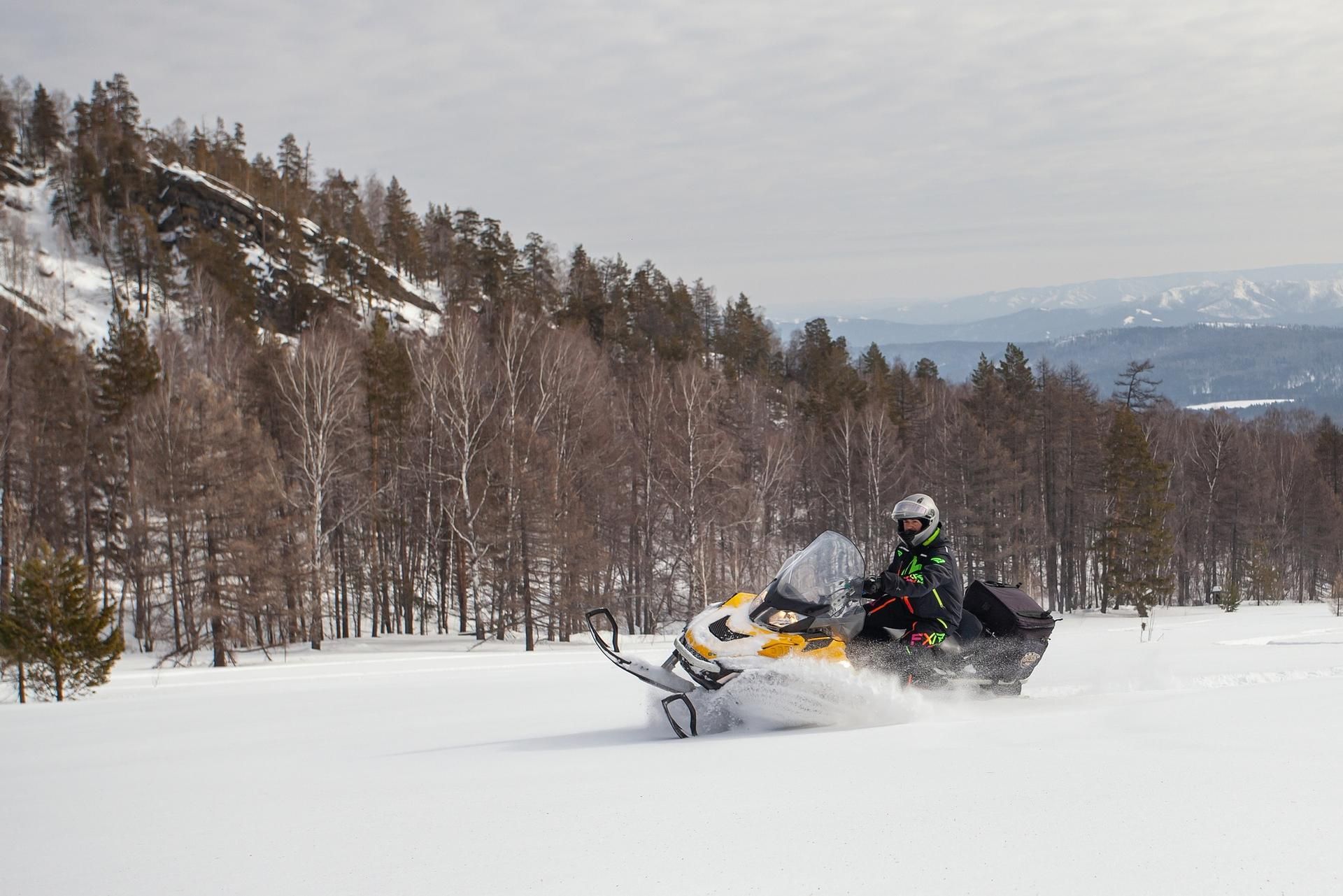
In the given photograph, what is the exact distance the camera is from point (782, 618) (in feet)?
19.7

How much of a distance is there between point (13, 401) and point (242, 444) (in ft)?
48.0

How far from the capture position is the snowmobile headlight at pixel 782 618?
598cm

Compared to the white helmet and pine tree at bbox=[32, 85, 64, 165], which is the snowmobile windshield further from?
pine tree at bbox=[32, 85, 64, 165]

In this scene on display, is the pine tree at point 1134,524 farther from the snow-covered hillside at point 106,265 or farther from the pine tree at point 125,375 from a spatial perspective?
the snow-covered hillside at point 106,265

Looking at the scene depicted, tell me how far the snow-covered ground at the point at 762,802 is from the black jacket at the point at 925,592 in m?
0.54

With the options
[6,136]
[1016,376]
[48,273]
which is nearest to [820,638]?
[1016,376]

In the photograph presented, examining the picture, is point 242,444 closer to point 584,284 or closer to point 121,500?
point 121,500

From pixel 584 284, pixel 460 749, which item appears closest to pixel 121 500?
pixel 460 749

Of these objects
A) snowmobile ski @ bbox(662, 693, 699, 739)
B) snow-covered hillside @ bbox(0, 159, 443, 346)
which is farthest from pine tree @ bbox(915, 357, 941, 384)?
snowmobile ski @ bbox(662, 693, 699, 739)

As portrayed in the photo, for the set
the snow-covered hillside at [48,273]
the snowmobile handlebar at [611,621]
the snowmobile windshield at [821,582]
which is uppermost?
the snow-covered hillside at [48,273]

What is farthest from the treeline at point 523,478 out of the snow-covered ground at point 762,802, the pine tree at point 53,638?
A: the snow-covered ground at point 762,802

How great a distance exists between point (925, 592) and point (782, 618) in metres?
1.01

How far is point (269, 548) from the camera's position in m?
24.4

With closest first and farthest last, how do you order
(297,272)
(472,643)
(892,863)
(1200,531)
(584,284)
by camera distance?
(892,863) → (472,643) → (1200,531) → (297,272) → (584,284)
